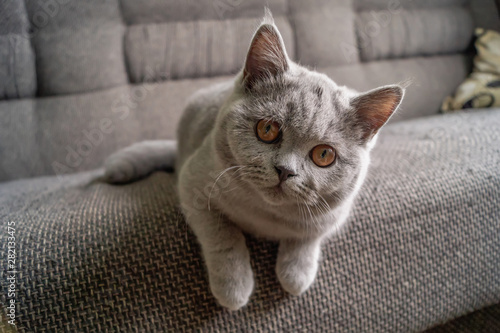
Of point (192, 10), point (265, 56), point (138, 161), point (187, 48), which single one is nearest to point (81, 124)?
point (138, 161)

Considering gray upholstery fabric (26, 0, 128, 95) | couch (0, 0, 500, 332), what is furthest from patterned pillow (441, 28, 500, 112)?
gray upholstery fabric (26, 0, 128, 95)

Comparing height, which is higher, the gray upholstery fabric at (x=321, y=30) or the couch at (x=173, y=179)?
the gray upholstery fabric at (x=321, y=30)

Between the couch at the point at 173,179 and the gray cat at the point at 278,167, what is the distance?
0.07 m

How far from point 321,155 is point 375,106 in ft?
0.60

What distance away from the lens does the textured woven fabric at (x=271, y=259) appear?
0.77m

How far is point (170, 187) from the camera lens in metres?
1.14

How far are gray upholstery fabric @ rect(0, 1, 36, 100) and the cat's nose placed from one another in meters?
1.51

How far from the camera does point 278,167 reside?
685mm

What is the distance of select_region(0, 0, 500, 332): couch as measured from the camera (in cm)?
79

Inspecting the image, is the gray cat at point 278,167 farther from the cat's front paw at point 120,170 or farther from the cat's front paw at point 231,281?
the cat's front paw at point 120,170

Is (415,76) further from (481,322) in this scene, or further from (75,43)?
(75,43)

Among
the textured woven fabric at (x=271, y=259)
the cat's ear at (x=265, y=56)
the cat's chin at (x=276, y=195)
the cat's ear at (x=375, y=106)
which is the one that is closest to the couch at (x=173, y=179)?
the textured woven fabric at (x=271, y=259)

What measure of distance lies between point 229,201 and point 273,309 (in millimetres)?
321

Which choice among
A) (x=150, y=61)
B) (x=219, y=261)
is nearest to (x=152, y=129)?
(x=150, y=61)
